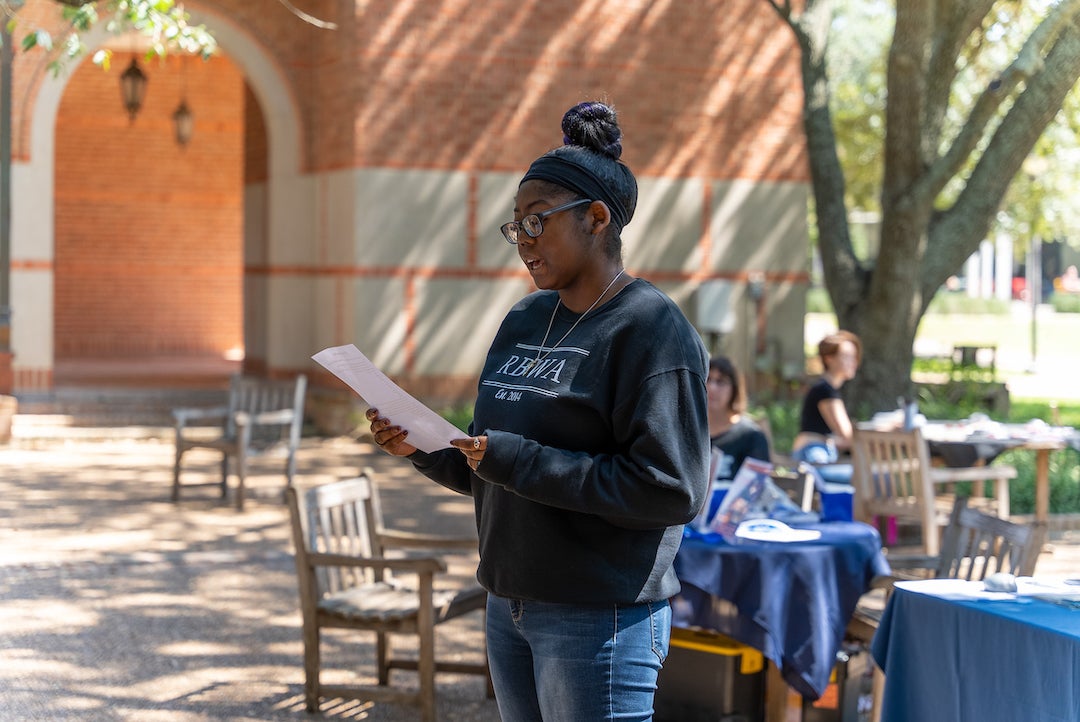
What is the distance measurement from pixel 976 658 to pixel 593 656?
1522 millimetres

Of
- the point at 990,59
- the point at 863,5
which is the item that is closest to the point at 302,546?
the point at 990,59

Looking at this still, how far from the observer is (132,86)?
16109mm

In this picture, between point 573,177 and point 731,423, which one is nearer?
point 573,177

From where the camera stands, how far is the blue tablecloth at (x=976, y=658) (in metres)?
3.61

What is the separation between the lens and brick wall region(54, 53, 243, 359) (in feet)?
72.0

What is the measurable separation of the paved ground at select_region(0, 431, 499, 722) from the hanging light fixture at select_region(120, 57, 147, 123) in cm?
513

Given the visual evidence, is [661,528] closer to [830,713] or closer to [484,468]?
[484,468]

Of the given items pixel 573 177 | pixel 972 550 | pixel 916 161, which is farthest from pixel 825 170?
pixel 573 177

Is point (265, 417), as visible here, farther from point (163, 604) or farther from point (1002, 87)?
point (1002, 87)

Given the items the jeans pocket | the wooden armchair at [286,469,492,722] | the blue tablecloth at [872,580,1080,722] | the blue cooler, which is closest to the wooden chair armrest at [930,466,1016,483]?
the blue cooler

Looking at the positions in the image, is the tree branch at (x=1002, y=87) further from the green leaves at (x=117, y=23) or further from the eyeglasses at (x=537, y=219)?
the eyeglasses at (x=537, y=219)

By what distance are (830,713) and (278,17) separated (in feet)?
42.9

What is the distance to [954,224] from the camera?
11.8m

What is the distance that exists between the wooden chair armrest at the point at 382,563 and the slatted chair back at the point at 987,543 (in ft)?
6.65
